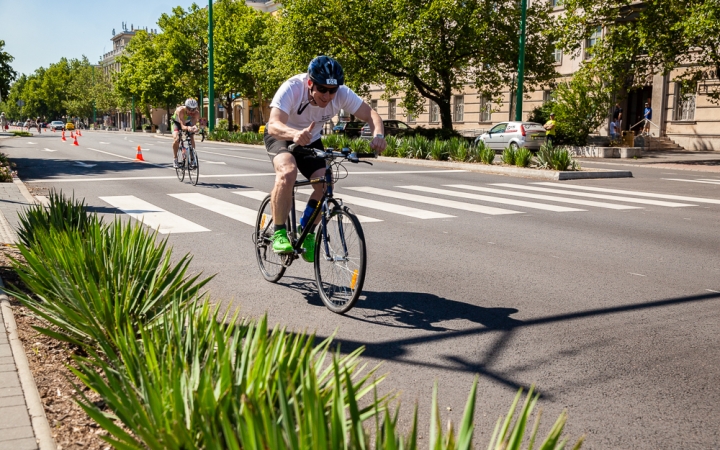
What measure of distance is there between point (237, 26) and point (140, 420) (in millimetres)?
58738

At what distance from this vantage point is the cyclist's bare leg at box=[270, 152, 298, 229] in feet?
18.9

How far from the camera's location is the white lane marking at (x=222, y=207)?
35.8ft

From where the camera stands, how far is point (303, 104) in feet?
19.2

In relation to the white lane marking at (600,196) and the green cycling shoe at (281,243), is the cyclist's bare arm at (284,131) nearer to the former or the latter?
the green cycling shoe at (281,243)

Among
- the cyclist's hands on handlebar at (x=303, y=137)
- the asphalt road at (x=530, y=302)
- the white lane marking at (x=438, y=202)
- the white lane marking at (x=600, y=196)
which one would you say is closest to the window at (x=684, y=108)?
the white lane marking at (x=600, y=196)

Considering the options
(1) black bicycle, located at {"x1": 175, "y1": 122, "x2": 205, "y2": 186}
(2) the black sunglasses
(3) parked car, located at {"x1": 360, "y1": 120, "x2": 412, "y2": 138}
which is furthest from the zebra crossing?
(3) parked car, located at {"x1": 360, "y1": 120, "x2": 412, "y2": 138}

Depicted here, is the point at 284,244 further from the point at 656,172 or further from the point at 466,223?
the point at 656,172

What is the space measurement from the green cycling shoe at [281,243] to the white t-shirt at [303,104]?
84 centimetres

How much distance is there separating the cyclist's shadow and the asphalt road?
0.02m

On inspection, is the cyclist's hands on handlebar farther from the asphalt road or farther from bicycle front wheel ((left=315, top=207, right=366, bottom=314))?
the asphalt road

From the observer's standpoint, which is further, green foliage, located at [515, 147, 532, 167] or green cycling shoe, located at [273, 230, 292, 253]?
green foliage, located at [515, 147, 532, 167]

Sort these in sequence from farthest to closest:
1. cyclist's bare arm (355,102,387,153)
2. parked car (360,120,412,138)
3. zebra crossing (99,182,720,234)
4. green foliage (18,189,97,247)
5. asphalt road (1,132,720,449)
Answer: parked car (360,120,412,138), zebra crossing (99,182,720,234), green foliage (18,189,97,247), cyclist's bare arm (355,102,387,153), asphalt road (1,132,720,449)

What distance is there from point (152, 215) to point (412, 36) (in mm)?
22350

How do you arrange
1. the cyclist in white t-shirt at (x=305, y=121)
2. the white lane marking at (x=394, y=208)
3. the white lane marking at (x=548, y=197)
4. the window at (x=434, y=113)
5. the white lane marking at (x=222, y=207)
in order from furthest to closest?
1. the window at (x=434, y=113)
2. the white lane marking at (x=548, y=197)
3. the white lane marking at (x=394, y=208)
4. the white lane marking at (x=222, y=207)
5. the cyclist in white t-shirt at (x=305, y=121)
